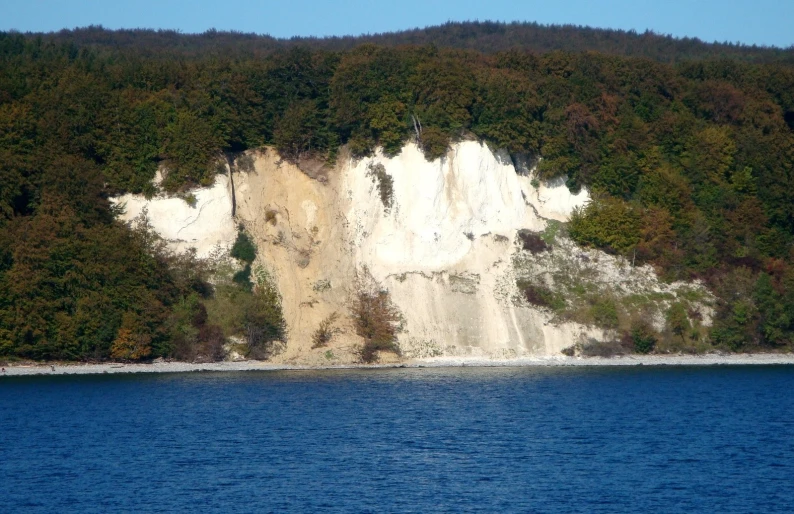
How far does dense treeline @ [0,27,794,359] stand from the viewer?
5978 cm

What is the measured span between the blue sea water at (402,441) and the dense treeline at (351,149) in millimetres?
5385

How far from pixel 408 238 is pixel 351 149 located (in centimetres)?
713

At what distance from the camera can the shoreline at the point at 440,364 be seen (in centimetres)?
5797

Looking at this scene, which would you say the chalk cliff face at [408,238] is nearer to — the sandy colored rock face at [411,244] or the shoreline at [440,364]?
the sandy colored rock face at [411,244]

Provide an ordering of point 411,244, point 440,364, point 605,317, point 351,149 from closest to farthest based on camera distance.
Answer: point 440,364 → point 605,317 → point 411,244 → point 351,149

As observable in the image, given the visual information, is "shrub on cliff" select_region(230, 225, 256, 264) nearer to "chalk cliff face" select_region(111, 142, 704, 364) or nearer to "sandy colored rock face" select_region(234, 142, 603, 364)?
"chalk cliff face" select_region(111, 142, 704, 364)

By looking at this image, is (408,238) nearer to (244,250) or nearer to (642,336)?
(244,250)

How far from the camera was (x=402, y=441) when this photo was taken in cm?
4112

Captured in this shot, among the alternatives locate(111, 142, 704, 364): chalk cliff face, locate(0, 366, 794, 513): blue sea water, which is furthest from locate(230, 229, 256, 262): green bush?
locate(0, 366, 794, 513): blue sea water

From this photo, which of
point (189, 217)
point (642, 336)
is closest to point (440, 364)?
point (642, 336)

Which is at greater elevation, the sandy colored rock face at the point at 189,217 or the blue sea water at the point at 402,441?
the sandy colored rock face at the point at 189,217

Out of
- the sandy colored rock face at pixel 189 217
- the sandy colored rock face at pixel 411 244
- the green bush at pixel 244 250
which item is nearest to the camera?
the sandy colored rock face at pixel 411 244

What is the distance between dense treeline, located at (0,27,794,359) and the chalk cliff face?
4.74 feet

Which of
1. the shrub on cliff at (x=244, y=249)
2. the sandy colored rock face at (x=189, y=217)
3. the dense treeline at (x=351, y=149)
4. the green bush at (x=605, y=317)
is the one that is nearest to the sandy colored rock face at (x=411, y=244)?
the shrub on cliff at (x=244, y=249)
